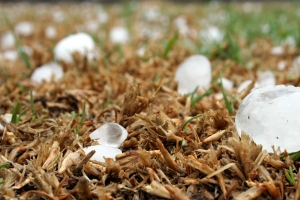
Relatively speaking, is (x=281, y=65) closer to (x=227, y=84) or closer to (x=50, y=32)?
(x=227, y=84)

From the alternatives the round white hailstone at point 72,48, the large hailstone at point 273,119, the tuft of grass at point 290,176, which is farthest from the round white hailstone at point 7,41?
the tuft of grass at point 290,176

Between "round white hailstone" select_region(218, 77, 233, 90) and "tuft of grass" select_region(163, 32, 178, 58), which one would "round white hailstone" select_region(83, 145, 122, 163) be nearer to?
"round white hailstone" select_region(218, 77, 233, 90)

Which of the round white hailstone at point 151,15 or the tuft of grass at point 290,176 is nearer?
the tuft of grass at point 290,176

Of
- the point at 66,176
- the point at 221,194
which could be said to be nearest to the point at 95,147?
the point at 66,176

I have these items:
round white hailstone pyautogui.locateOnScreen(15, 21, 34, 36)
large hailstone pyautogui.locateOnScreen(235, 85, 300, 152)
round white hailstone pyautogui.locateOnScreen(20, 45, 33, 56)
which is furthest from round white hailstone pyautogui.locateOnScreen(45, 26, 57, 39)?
large hailstone pyautogui.locateOnScreen(235, 85, 300, 152)

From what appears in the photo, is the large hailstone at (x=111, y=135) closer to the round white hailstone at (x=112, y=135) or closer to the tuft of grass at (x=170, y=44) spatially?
the round white hailstone at (x=112, y=135)

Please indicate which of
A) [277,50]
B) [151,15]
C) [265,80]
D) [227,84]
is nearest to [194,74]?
[227,84]
